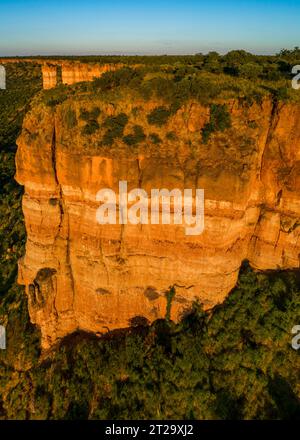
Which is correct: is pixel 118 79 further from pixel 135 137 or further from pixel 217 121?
pixel 217 121

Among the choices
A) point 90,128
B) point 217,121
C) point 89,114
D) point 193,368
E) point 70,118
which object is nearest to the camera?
point 217,121

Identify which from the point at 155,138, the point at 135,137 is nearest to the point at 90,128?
the point at 135,137

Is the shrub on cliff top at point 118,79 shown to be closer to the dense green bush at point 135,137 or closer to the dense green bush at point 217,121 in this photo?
the dense green bush at point 135,137

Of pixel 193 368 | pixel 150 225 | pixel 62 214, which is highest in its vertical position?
pixel 62 214

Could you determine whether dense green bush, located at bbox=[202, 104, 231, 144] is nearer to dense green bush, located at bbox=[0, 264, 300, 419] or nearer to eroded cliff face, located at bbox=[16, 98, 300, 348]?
eroded cliff face, located at bbox=[16, 98, 300, 348]

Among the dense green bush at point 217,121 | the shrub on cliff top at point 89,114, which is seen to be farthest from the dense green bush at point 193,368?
the shrub on cliff top at point 89,114

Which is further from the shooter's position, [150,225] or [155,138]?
[150,225]

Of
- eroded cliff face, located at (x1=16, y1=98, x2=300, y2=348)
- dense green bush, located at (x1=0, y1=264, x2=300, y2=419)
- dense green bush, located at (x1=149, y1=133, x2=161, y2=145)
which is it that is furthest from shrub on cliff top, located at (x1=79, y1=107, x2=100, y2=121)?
dense green bush, located at (x1=0, y1=264, x2=300, y2=419)
